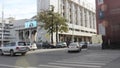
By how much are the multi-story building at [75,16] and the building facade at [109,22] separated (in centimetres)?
3612

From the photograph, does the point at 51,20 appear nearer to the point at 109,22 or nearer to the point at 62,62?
the point at 109,22

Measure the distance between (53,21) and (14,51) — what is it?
37.0 meters

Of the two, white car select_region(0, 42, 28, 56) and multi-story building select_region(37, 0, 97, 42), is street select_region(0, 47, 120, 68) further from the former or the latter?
multi-story building select_region(37, 0, 97, 42)

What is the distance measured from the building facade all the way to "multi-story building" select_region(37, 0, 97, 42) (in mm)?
36123

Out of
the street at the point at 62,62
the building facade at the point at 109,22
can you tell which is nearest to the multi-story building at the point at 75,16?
the building facade at the point at 109,22

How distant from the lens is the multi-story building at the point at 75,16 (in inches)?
3412

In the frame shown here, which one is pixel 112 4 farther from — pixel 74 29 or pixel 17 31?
pixel 17 31

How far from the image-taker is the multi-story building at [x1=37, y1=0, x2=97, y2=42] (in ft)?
284

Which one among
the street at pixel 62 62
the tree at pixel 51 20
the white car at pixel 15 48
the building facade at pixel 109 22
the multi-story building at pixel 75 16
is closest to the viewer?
the street at pixel 62 62

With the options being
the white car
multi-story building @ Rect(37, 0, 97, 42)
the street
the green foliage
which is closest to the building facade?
the green foliage

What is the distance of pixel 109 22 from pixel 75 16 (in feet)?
193

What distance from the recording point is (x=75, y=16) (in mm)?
105375

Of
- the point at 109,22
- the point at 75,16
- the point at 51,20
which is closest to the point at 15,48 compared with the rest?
the point at 109,22

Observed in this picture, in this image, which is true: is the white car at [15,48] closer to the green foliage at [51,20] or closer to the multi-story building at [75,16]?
the green foliage at [51,20]
